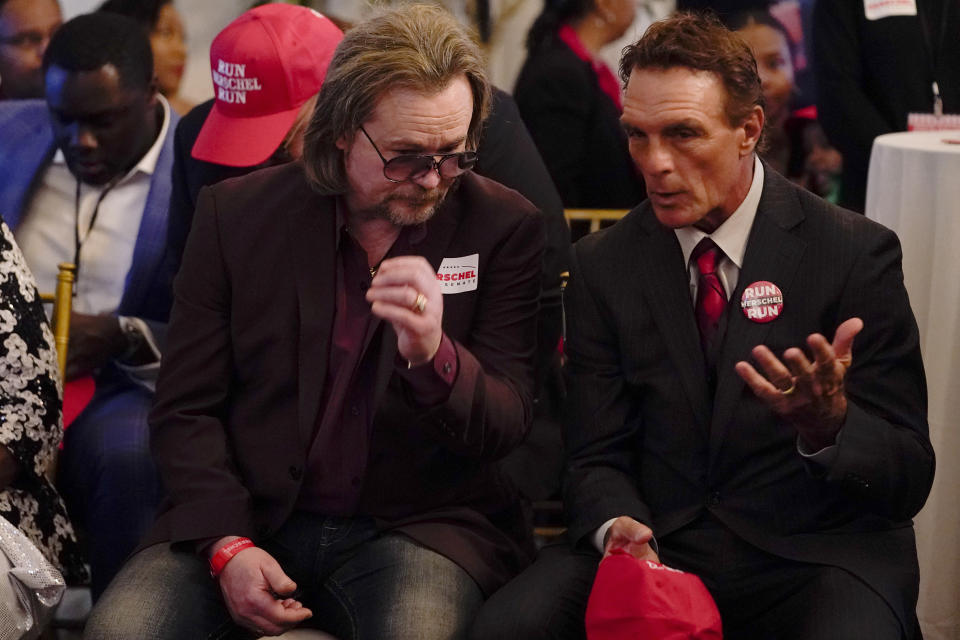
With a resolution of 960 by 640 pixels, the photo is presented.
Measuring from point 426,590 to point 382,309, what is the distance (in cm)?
56

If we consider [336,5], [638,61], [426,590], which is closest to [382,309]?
[426,590]

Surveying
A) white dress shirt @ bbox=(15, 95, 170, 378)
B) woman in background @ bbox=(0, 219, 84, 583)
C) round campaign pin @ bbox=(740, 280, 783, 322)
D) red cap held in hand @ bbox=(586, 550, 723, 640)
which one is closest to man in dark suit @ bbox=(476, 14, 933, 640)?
round campaign pin @ bbox=(740, 280, 783, 322)

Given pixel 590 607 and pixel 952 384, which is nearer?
pixel 590 607

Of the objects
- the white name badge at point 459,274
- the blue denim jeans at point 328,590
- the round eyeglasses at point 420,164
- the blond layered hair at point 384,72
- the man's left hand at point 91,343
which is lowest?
the blue denim jeans at point 328,590

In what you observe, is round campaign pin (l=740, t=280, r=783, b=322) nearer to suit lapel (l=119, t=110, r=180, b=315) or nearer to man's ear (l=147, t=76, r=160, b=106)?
suit lapel (l=119, t=110, r=180, b=315)

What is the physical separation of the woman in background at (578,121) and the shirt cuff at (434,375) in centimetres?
215

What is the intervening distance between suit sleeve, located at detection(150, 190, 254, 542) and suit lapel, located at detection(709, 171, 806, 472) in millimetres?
915

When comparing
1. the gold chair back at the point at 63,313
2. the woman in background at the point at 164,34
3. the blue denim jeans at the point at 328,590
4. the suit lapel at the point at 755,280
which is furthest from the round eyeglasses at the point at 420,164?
the woman in background at the point at 164,34

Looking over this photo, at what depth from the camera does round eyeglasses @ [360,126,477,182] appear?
8.10 feet

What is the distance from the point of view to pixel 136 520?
122 inches

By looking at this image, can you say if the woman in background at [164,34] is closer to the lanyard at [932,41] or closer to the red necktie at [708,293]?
the lanyard at [932,41]

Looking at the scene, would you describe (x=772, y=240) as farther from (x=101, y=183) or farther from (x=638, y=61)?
(x=101, y=183)

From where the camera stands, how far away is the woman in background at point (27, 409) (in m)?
2.73

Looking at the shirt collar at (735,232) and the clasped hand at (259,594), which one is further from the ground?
the shirt collar at (735,232)
